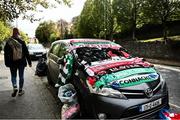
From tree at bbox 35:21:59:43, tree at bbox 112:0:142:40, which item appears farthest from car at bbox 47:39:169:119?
tree at bbox 35:21:59:43

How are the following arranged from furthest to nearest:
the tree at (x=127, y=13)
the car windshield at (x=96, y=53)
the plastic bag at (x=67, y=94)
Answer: the tree at (x=127, y=13)
the car windshield at (x=96, y=53)
the plastic bag at (x=67, y=94)

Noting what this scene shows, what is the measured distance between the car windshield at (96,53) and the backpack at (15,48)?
2.14m

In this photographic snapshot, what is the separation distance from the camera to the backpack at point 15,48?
7423 mm

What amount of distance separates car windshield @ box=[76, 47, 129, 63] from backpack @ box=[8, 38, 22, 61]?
2.14 m

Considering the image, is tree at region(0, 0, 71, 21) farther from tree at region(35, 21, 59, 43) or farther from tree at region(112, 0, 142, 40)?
tree at region(35, 21, 59, 43)

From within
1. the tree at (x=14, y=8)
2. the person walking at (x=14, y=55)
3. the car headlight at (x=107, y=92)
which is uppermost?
the tree at (x=14, y=8)

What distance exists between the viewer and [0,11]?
10805mm

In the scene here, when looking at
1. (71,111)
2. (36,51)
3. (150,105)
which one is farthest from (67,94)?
(36,51)

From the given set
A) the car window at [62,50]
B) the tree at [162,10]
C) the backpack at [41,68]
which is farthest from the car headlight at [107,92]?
the tree at [162,10]

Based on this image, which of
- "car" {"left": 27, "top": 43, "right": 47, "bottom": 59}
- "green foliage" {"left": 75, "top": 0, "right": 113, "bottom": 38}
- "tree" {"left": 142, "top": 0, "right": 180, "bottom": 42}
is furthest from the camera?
"green foliage" {"left": 75, "top": 0, "right": 113, "bottom": 38}

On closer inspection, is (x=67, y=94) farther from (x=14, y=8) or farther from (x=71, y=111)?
(x=14, y=8)

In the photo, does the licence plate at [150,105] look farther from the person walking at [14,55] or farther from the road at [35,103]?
the person walking at [14,55]

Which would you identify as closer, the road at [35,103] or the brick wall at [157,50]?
the road at [35,103]

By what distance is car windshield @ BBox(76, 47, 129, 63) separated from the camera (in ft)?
19.0
